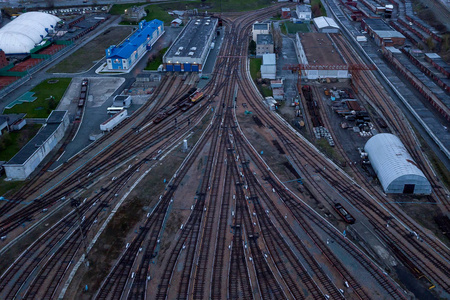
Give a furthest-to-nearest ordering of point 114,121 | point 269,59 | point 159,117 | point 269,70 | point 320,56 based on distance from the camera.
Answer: point 320,56 < point 269,59 < point 269,70 < point 159,117 < point 114,121

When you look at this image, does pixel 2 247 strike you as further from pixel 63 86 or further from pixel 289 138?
pixel 63 86

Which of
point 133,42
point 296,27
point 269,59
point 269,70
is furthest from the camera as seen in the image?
point 296,27

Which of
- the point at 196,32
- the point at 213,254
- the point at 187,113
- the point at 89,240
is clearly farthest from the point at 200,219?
the point at 196,32

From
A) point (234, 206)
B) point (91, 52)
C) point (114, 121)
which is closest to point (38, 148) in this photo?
point (114, 121)

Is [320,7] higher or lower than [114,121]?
higher

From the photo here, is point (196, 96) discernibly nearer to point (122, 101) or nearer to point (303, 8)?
point (122, 101)

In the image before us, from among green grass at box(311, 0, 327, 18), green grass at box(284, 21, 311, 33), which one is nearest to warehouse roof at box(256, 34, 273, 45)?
green grass at box(284, 21, 311, 33)

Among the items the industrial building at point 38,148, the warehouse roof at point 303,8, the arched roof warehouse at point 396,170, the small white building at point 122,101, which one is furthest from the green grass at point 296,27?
the industrial building at point 38,148
